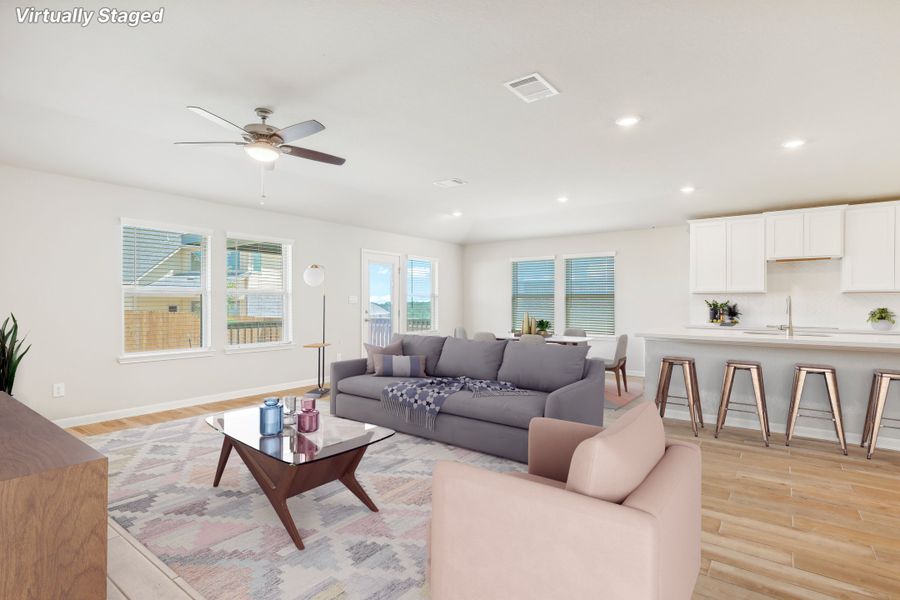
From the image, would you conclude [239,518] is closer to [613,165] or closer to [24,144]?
[24,144]


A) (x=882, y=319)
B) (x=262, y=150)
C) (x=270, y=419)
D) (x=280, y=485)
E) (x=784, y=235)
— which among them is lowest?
(x=280, y=485)

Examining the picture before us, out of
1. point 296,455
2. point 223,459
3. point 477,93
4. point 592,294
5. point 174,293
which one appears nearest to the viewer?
point 296,455

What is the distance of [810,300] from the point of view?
20.2 feet

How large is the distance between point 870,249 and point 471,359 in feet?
17.0

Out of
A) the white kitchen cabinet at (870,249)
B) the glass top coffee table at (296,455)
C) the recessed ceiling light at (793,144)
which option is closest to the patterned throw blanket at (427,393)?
the glass top coffee table at (296,455)

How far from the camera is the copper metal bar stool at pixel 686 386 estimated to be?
169 inches

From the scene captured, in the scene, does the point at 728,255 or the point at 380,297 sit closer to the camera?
the point at 728,255

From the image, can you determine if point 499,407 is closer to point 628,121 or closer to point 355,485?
point 355,485

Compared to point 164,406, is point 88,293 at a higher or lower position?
higher

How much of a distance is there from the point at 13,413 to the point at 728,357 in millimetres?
5247

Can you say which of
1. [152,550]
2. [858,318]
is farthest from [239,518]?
[858,318]

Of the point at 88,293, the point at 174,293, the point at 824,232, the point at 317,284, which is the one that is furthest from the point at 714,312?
the point at 88,293

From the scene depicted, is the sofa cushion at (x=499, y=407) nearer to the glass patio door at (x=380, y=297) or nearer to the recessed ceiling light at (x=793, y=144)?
the recessed ceiling light at (x=793, y=144)

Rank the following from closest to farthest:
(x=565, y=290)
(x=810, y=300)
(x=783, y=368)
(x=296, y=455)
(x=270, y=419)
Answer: (x=296, y=455), (x=270, y=419), (x=783, y=368), (x=810, y=300), (x=565, y=290)
